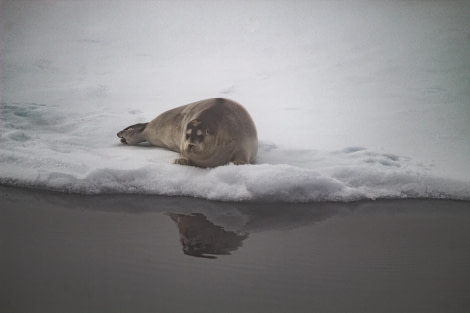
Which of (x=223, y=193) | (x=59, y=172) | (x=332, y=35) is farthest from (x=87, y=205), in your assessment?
(x=332, y=35)

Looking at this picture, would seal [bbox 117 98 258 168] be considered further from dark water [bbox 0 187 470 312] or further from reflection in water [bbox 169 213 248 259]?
reflection in water [bbox 169 213 248 259]

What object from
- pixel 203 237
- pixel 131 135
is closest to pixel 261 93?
pixel 131 135

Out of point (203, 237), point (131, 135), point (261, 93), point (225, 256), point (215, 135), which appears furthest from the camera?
point (261, 93)

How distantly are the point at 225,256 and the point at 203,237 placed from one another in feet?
0.64

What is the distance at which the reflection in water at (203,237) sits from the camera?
145 cm

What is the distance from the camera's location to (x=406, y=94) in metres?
4.51

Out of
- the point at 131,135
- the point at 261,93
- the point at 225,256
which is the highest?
the point at 261,93

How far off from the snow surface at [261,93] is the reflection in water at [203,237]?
0.34 meters

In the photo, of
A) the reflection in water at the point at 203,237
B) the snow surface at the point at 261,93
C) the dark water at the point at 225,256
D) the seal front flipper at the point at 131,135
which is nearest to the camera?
the dark water at the point at 225,256

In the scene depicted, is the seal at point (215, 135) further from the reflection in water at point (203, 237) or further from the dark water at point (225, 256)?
the reflection in water at point (203, 237)

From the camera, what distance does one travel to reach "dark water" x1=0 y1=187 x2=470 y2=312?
1171 mm

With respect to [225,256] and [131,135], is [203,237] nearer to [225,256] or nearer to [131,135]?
[225,256]

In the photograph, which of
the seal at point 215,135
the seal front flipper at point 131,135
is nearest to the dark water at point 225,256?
the seal at point 215,135

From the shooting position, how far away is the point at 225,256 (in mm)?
1410
